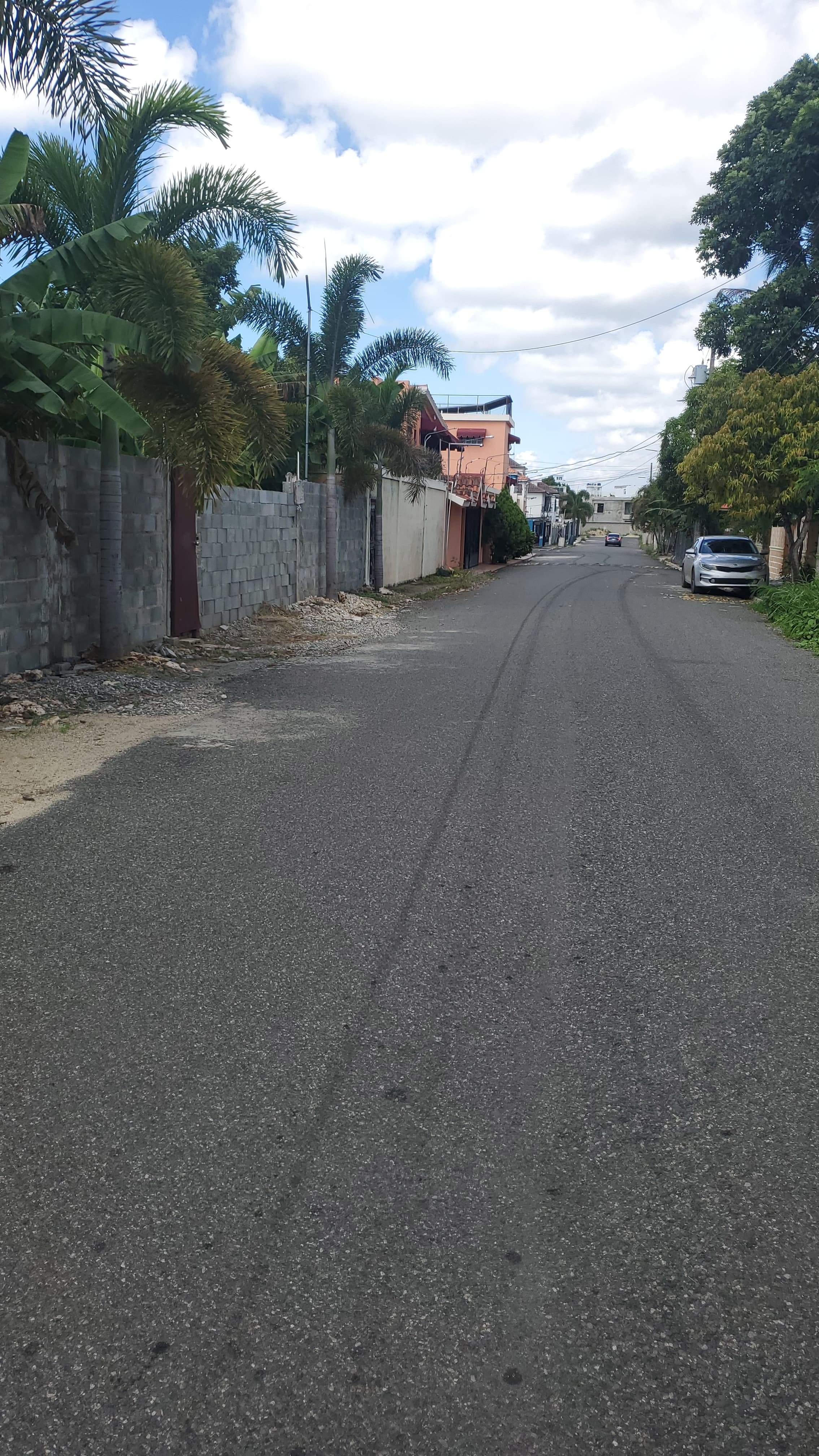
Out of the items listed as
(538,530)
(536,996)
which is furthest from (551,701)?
(538,530)

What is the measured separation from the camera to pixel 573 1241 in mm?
2670

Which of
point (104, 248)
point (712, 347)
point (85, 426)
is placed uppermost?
point (712, 347)

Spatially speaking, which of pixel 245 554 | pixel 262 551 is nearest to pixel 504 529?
pixel 262 551

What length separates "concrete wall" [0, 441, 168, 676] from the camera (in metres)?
10.0

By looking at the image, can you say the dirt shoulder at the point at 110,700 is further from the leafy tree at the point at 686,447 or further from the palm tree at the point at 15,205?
the leafy tree at the point at 686,447

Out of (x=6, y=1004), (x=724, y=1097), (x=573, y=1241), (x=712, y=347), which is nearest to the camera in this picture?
(x=573, y=1241)

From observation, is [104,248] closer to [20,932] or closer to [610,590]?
[20,932]

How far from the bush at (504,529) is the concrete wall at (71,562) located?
36.4 metres

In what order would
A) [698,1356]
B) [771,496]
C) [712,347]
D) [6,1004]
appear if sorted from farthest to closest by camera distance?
[712,347] → [771,496] → [6,1004] → [698,1356]

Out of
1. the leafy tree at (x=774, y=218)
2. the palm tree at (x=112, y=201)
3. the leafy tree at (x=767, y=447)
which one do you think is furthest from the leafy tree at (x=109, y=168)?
the leafy tree at (x=774, y=218)

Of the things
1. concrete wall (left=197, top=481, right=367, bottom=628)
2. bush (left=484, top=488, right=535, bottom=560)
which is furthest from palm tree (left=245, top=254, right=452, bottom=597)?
bush (left=484, top=488, right=535, bottom=560)

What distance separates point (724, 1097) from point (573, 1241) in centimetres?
89

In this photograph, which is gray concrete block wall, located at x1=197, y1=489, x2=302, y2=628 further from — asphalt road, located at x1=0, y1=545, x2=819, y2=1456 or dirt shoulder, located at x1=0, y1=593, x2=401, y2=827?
asphalt road, located at x1=0, y1=545, x2=819, y2=1456

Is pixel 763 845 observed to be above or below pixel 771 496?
below
